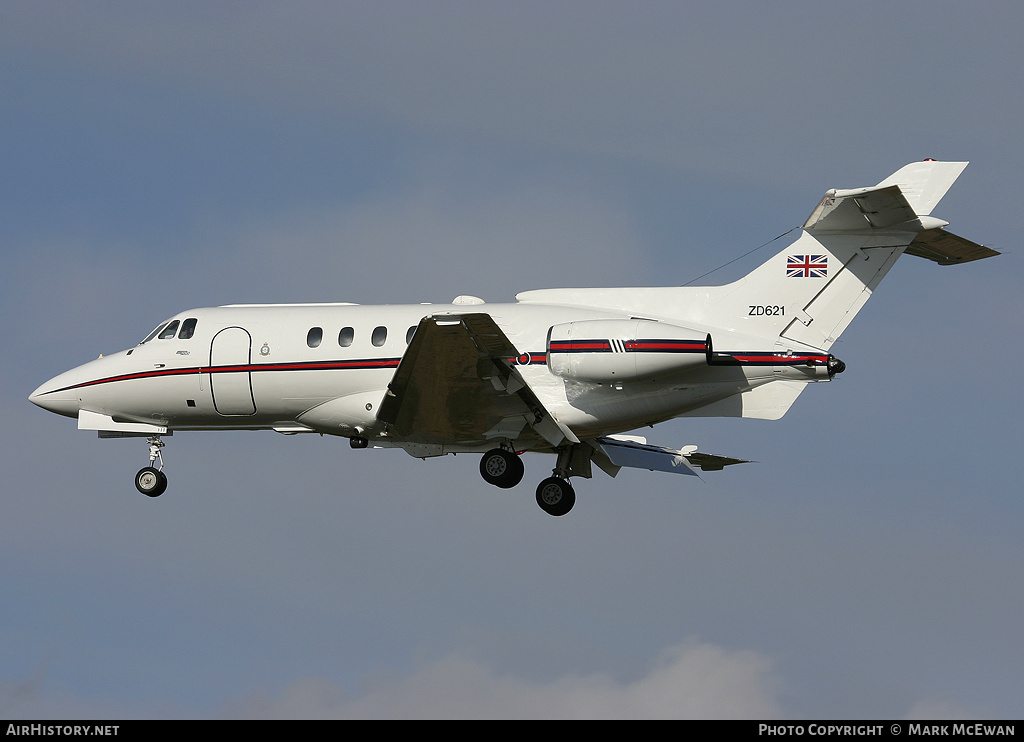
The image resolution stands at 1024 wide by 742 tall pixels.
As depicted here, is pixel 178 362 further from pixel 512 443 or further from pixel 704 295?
pixel 704 295

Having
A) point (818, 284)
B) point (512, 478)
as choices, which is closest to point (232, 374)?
point (512, 478)

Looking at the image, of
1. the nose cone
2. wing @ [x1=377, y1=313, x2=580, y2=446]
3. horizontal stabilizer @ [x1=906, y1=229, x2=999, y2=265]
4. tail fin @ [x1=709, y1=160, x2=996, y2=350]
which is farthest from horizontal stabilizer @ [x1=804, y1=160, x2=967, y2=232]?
the nose cone

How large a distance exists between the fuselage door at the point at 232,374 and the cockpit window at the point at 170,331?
117cm

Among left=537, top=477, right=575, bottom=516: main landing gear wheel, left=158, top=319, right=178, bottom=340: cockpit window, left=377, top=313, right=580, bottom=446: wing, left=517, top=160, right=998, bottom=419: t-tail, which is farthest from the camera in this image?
left=158, top=319, right=178, bottom=340: cockpit window

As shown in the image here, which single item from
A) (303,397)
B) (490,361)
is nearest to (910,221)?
(490,361)

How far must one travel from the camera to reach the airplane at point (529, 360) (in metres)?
24.3

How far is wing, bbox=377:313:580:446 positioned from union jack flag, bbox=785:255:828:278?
509 centimetres

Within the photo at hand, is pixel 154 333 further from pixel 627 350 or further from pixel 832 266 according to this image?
pixel 832 266

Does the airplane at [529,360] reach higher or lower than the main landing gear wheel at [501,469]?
higher

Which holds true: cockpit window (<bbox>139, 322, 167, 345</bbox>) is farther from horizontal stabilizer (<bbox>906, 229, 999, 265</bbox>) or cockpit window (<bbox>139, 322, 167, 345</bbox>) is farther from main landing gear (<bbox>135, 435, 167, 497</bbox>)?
horizontal stabilizer (<bbox>906, 229, 999, 265</bbox>)

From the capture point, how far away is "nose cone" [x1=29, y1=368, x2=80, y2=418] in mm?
29000

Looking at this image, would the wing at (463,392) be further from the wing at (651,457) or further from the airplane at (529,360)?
the wing at (651,457)

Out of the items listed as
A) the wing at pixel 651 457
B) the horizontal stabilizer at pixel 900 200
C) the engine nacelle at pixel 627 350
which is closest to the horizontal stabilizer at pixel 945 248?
the horizontal stabilizer at pixel 900 200
